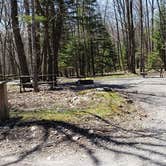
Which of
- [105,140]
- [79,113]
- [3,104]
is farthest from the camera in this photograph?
[79,113]

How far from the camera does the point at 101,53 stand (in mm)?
53781

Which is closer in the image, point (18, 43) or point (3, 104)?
point (3, 104)

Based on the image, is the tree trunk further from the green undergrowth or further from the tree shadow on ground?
the tree shadow on ground

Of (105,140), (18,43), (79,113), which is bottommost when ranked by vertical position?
(105,140)

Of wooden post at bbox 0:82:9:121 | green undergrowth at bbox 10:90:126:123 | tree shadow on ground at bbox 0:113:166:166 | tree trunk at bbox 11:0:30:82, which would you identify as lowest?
tree shadow on ground at bbox 0:113:166:166

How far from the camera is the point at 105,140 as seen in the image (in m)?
7.63

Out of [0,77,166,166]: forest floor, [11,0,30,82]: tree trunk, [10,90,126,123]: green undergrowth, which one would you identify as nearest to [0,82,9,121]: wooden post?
[0,77,166,166]: forest floor

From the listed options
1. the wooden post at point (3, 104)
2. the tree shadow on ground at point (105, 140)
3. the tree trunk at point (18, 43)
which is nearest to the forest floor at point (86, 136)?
the tree shadow on ground at point (105, 140)

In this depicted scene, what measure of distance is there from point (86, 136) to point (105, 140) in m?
0.45

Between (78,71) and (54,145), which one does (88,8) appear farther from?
(54,145)

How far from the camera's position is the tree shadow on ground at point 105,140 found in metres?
6.71

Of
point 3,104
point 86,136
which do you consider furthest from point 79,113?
point 86,136

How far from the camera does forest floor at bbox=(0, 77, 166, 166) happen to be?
21.5ft

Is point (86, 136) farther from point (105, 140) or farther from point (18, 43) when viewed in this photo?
point (18, 43)
